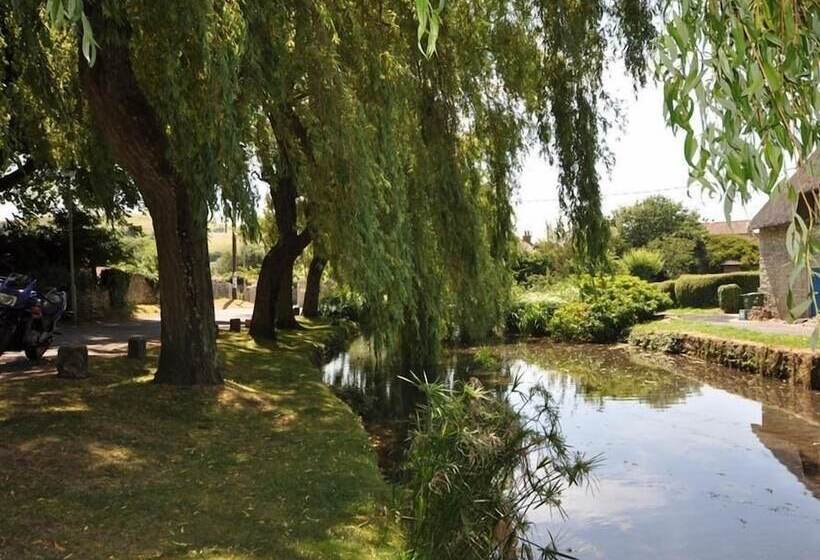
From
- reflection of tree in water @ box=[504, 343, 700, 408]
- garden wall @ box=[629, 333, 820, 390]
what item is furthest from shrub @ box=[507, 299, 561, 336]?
garden wall @ box=[629, 333, 820, 390]

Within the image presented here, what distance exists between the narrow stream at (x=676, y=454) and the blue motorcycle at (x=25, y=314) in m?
4.78

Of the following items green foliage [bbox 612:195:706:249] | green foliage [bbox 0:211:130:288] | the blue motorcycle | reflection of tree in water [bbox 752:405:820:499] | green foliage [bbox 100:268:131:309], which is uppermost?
green foliage [bbox 612:195:706:249]

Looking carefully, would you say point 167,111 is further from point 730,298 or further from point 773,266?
point 730,298

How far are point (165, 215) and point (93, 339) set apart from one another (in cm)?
794

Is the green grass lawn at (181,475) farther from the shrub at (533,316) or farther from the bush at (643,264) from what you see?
the bush at (643,264)

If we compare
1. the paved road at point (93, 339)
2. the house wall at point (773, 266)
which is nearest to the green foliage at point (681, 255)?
the house wall at point (773, 266)

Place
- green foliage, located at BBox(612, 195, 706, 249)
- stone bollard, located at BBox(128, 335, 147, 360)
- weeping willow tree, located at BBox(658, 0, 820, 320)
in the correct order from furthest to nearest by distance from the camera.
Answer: green foliage, located at BBox(612, 195, 706, 249)
stone bollard, located at BBox(128, 335, 147, 360)
weeping willow tree, located at BBox(658, 0, 820, 320)

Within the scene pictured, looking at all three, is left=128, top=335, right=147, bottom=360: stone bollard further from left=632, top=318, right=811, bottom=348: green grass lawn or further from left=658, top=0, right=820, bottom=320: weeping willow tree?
left=632, top=318, right=811, bottom=348: green grass lawn

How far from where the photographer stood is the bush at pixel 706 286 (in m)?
27.8

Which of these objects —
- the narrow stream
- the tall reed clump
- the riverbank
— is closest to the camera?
the tall reed clump

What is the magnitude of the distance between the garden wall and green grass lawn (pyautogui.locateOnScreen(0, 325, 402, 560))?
7604 millimetres

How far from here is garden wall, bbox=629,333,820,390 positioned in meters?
13.1

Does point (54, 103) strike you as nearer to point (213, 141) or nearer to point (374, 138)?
point (213, 141)

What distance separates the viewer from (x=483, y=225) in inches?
385
